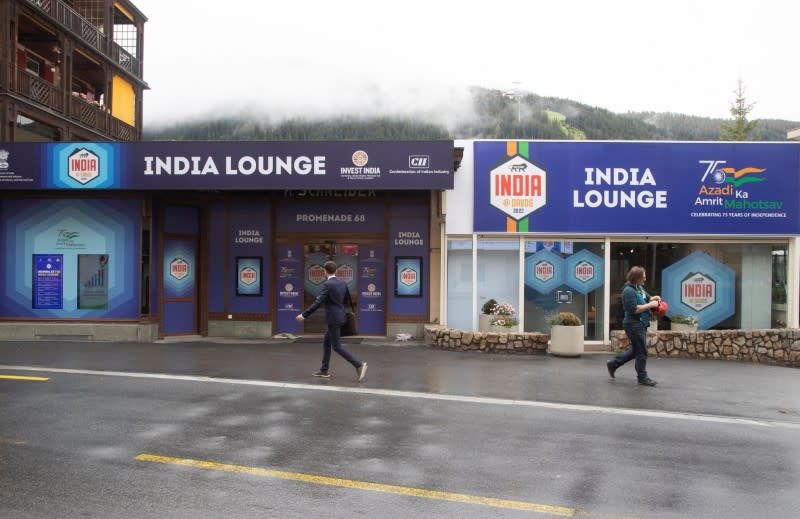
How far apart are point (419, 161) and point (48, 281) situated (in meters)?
8.91

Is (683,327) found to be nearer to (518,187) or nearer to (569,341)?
(569,341)

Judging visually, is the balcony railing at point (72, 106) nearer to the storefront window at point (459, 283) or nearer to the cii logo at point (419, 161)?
the cii logo at point (419, 161)

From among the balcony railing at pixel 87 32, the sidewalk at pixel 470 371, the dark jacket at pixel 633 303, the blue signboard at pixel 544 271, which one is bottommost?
the sidewalk at pixel 470 371

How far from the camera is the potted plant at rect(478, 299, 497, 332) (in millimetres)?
13945

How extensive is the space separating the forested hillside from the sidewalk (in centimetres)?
7825

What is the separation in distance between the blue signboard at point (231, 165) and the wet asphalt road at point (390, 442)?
4389 millimetres

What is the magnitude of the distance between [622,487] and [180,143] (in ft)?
38.2

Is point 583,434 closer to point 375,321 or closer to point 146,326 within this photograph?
point 375,321

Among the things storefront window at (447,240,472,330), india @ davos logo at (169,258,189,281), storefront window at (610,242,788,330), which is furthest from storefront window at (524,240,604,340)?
india @ davos logo at (169,258,189,281)

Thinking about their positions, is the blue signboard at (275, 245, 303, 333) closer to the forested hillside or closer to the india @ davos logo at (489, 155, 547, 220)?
the india @ davos logo at (489, 155, 547, 220)

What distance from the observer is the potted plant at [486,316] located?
13.9 m

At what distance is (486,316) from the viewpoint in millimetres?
14016

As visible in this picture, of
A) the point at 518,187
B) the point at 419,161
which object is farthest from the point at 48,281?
the point at 518,187

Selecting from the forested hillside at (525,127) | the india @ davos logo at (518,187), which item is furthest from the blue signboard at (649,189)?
the forested hillside at (525,127)
